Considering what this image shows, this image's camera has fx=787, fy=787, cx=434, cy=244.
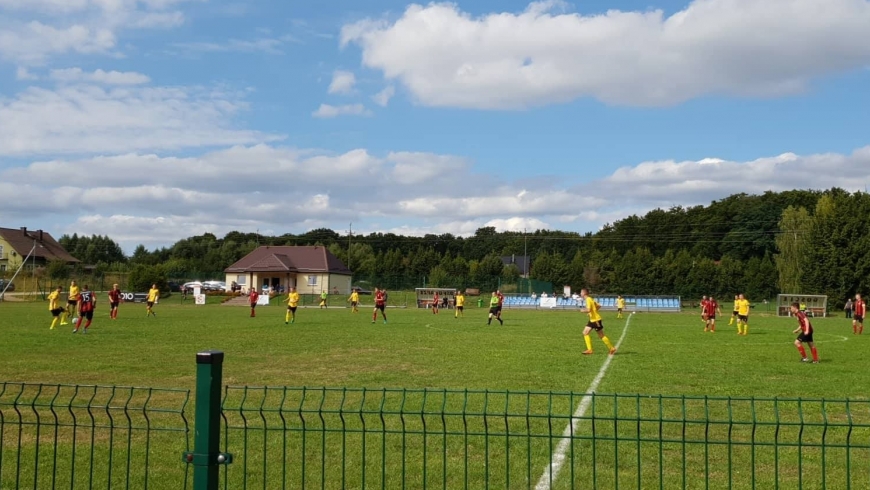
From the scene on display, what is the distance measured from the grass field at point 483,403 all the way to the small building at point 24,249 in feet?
257

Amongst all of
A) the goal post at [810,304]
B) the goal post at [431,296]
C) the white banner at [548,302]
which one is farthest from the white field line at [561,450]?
the white banner at [548,302]

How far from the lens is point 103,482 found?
6898 millimetres

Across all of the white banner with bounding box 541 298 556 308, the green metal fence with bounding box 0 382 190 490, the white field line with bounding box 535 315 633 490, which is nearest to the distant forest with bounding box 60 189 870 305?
the white banner with bounding box 541 298 556 308

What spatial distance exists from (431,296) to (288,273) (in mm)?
24478

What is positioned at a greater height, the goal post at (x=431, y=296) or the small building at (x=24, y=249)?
the small building at (x=24, y=249)

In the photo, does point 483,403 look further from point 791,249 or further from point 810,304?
point 791,249

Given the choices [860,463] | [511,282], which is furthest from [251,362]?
[511,282]

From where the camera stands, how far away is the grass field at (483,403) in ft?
22.2

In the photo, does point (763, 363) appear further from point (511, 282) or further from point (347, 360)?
point (511, 282)

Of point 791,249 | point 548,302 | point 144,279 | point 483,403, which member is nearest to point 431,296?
point 548,302

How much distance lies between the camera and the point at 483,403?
1059 cm

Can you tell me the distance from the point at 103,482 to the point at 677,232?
110m

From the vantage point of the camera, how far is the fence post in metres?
4.48

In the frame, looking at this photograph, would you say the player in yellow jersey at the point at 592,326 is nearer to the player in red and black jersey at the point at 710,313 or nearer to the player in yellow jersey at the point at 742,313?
the player in yellow jersey at the point at 742,313
